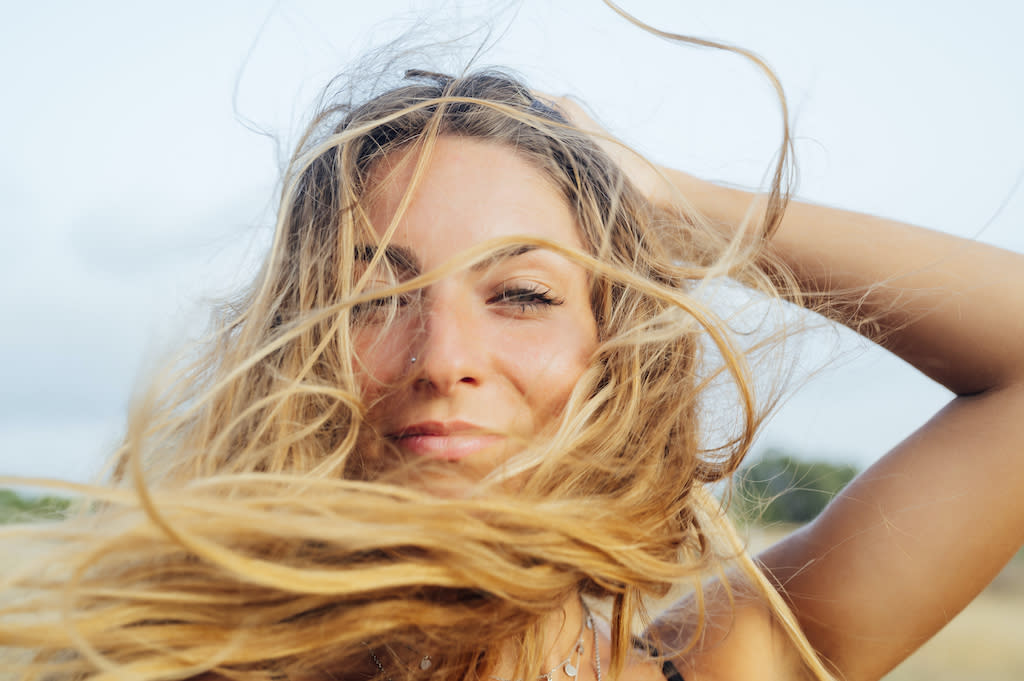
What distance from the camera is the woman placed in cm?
117

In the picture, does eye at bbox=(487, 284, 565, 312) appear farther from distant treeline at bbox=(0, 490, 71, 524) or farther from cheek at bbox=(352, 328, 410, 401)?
distant treeline at bbox=(0, 490, 71, 524)

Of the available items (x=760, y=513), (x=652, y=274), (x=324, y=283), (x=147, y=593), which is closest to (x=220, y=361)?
(x=324, y=283)

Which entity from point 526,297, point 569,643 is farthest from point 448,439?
point 569,643

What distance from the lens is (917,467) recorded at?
178cm

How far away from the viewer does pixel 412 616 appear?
1221mm

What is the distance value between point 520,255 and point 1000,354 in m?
1.25

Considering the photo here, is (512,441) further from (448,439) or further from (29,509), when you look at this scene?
(29,509)

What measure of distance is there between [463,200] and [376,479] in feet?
2.12

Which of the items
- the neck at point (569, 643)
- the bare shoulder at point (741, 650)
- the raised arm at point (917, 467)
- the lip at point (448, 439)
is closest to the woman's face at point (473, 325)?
the lip at point (448, 439)

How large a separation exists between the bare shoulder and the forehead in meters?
1.04

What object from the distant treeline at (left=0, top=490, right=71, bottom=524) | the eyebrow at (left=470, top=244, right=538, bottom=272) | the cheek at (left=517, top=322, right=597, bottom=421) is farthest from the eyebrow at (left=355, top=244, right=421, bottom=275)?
Answer: the distant treeline at (left=0, top=490, right=71, bottom=524)

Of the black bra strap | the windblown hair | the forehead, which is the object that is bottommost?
the black bra strap

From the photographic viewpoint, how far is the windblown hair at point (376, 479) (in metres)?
1.14

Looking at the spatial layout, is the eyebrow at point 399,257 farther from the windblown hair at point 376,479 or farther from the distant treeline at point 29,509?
the distant treeline at point 29,509
